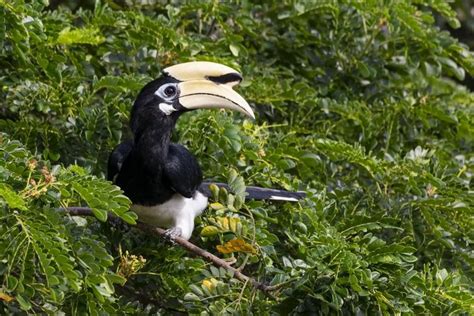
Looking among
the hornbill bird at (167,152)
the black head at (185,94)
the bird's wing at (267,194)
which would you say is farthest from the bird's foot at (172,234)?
the black head at (185,94)

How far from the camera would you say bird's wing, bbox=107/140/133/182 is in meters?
2.63

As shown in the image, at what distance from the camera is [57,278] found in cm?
196

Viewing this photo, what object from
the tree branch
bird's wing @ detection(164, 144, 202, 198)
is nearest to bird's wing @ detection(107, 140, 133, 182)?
bird's wing @ detection(164, 144, 202, 198)

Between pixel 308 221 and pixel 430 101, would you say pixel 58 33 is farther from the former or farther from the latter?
pixel 430 101

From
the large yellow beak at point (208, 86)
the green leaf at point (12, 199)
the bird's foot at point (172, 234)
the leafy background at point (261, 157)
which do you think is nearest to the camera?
the green leaf at point (12, 199)

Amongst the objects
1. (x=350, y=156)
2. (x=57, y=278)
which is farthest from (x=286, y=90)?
(x=57, y=278)

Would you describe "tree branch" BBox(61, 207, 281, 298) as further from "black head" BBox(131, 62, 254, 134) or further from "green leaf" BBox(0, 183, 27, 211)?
"black head" BBox(131, 62, 254, 134)

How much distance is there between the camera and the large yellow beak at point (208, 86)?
2.53m

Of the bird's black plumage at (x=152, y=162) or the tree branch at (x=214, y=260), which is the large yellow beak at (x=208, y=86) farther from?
the tree branch at (x=214, y=260)

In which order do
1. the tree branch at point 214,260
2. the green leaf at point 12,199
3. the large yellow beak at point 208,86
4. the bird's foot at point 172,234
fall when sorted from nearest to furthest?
the green leaf at point 12,199
the tree branch at point 214,260
the bird's foot at point 172,234
the large yellow beak at point 208,86

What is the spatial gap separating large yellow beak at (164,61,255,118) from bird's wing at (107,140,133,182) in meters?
0.19

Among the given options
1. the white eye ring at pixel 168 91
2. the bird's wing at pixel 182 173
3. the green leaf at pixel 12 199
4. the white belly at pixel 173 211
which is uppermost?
the white eye ring at pixel 168 91

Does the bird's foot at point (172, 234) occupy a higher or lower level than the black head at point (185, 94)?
lower

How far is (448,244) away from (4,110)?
3.91 feet
